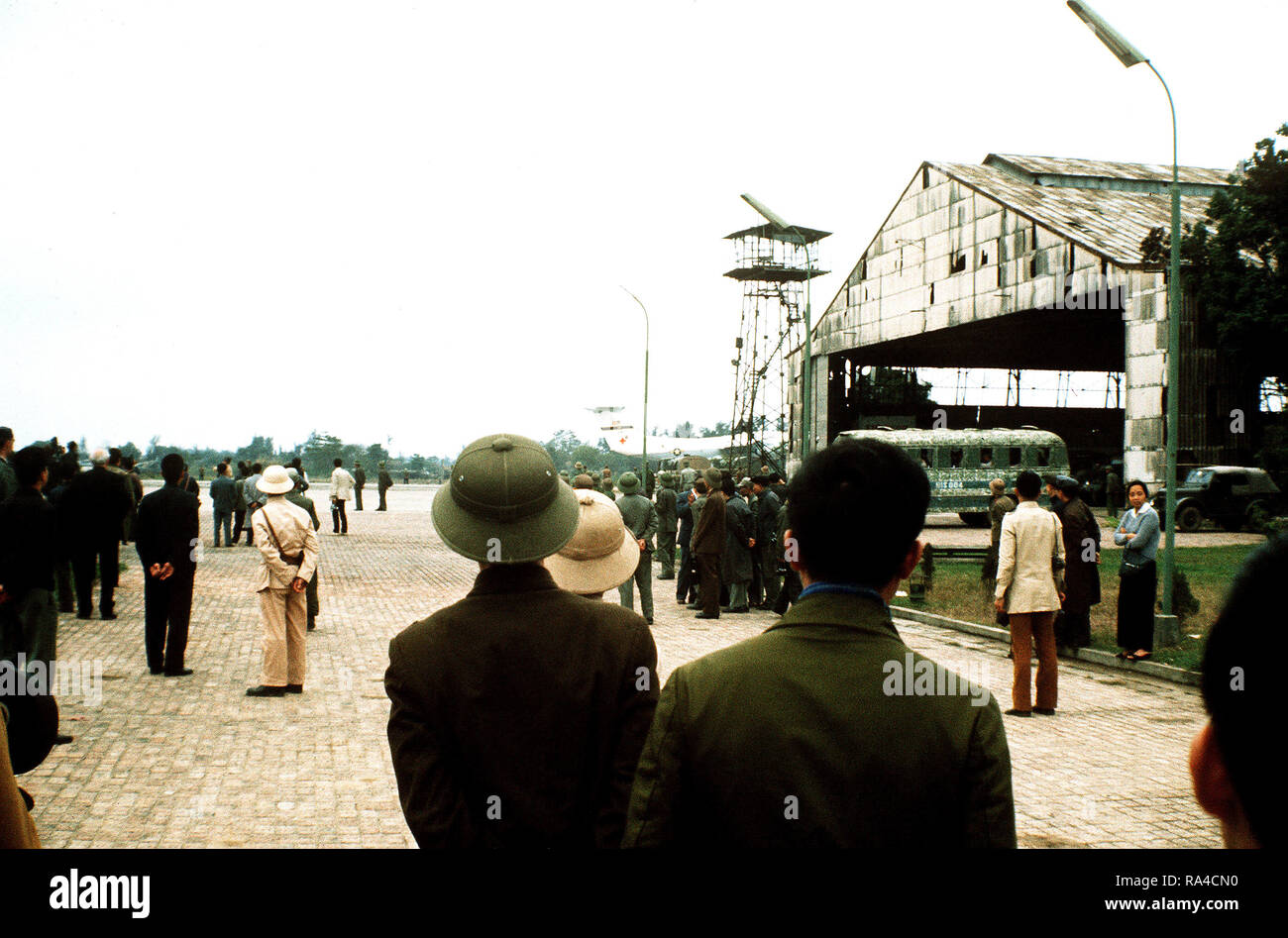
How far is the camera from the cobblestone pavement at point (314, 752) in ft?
18.8

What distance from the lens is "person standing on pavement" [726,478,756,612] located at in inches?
612

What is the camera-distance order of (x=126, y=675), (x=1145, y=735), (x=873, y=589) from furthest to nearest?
(x=126, y=675) < (x=1145, y=735) < (x=873, y=589)

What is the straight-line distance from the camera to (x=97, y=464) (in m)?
13.3

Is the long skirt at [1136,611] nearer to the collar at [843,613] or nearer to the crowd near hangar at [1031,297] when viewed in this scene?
the collar at [843,613]

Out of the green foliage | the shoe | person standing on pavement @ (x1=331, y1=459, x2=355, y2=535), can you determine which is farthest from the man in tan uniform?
the green foliage

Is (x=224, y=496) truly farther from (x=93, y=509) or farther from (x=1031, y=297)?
(x=1031, y=297)

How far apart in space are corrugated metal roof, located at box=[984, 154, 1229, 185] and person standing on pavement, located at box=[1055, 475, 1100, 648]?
29.9 meters

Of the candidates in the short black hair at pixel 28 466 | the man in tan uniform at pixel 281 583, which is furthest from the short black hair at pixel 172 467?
the short black hair at pixel 28 466

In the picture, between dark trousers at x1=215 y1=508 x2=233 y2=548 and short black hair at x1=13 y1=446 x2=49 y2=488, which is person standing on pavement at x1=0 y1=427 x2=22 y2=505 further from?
dark trousers at x1=215 y1=508 x2=233 y2=548

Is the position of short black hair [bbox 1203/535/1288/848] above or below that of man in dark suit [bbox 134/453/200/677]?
above

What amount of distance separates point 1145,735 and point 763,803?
7782 mm

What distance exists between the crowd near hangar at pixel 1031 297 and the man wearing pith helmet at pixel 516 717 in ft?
94.0
